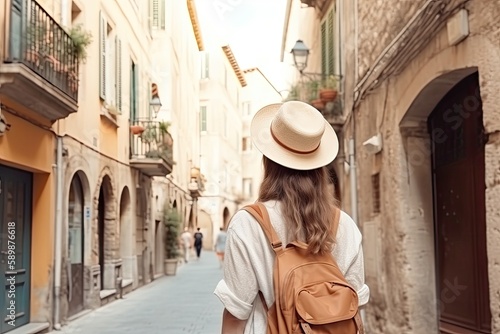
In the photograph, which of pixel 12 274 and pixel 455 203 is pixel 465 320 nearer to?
pixel 455 203

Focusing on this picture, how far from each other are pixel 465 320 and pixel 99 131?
25.4 ft

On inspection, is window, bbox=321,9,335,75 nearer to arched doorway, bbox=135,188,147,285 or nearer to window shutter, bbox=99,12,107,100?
window shutter, bbox=99,12,107,100

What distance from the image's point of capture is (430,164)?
7.76 metres

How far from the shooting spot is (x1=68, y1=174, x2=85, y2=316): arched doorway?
10.9 meters

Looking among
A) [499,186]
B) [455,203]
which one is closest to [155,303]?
[455,203]

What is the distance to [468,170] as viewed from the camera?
6.38 m

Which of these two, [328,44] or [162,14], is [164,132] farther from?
[162,14]

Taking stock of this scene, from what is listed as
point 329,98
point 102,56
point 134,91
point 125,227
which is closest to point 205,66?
point 134,91

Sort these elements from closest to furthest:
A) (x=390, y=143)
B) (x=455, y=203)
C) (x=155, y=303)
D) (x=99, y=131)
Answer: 1. (x=455, y=203)
2. (x=390, y=143)
3. (x=99, y=131)
4. (x=155, y=303)

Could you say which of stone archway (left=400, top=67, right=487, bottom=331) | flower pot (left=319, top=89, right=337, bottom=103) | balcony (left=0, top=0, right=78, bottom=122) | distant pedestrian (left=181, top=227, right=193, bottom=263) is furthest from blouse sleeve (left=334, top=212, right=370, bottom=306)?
distant pedestrian (left=181, top=227, right=193, bottom=263)

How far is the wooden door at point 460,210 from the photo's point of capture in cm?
607

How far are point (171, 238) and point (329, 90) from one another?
32.1 feet

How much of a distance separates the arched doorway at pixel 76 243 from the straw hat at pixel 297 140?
28.6ft

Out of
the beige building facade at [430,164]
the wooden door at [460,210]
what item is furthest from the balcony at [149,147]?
the wooden door at [460,210]
